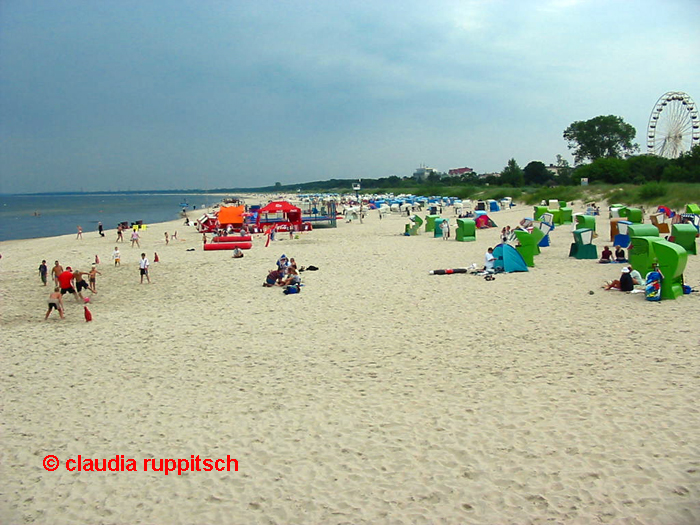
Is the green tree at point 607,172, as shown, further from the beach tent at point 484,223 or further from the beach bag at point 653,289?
the beach bag at point 653,289

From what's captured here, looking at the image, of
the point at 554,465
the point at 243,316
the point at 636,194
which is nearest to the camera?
the point at 554,465

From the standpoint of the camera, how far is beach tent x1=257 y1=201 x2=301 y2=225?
1051 inches

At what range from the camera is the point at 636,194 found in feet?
110

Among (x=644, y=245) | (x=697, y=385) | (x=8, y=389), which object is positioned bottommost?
(x=8, y=389)

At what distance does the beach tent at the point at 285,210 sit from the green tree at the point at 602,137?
208 ft

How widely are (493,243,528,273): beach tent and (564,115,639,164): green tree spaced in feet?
235

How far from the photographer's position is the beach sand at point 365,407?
385 centimetres

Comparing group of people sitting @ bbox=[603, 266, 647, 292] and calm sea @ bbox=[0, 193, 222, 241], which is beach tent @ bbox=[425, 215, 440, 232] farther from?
calm sea @ bbox=[0, 193, 222, 241]

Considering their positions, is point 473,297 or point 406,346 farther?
point 473,297

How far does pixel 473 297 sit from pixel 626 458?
628cm

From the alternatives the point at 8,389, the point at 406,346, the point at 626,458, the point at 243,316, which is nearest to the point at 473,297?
the point at 406,346

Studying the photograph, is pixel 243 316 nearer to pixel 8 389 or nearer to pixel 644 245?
pixel 8 389

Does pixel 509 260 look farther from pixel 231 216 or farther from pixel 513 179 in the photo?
pixel 513 179

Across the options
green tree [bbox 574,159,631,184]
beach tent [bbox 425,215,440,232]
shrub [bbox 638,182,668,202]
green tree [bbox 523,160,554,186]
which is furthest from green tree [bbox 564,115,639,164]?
beach tent [bbox 425,215,440,232]
